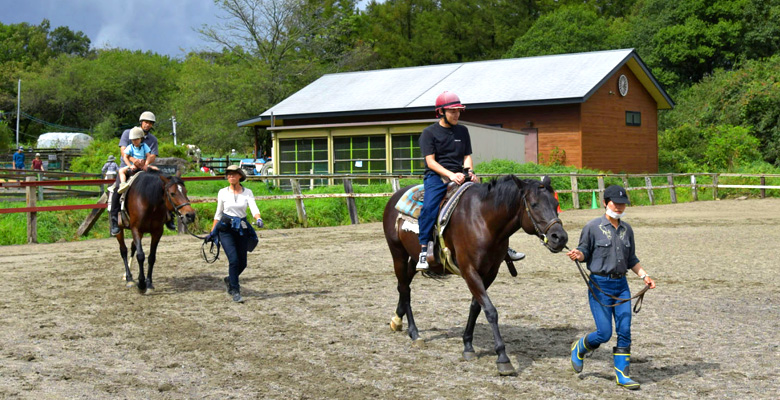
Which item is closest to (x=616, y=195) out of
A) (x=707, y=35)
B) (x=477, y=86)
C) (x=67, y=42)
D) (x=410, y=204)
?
(x=410, y=204)

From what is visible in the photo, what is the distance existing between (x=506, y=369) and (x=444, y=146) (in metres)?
2.12

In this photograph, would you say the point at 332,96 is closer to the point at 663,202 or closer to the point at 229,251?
the point at 663,202

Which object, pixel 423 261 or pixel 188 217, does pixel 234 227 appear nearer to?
pixel 188 217

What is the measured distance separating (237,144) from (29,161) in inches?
762

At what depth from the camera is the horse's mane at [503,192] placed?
6117 millimetres

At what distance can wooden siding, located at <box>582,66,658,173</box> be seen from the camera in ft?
111

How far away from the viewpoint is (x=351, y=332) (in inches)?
292

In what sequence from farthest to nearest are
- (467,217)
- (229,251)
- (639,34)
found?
(639,34), (229,251), (467,217)

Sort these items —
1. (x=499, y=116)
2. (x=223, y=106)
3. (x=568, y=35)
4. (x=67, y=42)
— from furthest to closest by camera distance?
(x=67, y=42) < (x=568, y=35) < (x=223, y=106) < (x=499, y=116)

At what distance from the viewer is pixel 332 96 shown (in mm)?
39719

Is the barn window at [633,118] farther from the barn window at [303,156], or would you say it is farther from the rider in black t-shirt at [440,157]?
the rider in black t-shirt at [440,157]

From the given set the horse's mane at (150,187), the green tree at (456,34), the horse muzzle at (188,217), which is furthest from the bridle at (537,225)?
the green tree at (456,34)

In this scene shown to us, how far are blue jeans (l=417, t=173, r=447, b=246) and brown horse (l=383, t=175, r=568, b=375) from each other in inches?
6.4

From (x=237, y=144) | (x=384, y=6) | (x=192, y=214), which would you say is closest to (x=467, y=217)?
(x=192, y=214)
